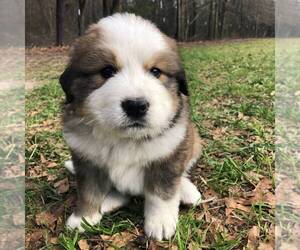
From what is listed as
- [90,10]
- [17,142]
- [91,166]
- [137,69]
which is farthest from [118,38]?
Result: [90,10]

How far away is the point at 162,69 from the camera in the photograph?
2.47 metres

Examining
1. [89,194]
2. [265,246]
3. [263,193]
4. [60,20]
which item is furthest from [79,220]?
[60,20]

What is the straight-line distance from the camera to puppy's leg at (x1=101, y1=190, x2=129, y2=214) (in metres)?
2.91

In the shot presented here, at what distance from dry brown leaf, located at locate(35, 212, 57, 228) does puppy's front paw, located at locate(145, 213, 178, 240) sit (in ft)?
2.14

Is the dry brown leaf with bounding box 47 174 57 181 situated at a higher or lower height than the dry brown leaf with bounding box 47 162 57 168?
lower

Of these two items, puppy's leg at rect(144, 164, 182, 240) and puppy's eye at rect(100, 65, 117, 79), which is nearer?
puppy's eye at rect(100, 65, 117, 79)

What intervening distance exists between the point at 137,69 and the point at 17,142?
226cm

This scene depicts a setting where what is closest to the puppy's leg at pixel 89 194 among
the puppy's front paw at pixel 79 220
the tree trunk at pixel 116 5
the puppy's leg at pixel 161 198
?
the puppy's front paw at pixel 79 220

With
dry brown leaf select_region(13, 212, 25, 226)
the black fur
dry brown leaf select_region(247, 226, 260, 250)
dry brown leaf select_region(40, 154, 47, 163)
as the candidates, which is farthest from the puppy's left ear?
dry brown leaf select_region(40, 154, 47, 163)

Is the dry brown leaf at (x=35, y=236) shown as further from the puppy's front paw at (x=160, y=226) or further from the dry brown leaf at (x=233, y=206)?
the dry brown leaf at (x=233, y=206)

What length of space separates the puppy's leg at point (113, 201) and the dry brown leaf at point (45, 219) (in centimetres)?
34

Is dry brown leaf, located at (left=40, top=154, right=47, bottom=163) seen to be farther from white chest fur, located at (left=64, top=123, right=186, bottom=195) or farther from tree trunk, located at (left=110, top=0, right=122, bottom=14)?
tree trunk, located at (left=110, top=0, right=122, bottom=14)

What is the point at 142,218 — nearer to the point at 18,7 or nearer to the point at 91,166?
the point at 91,166

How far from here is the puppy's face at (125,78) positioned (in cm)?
226
